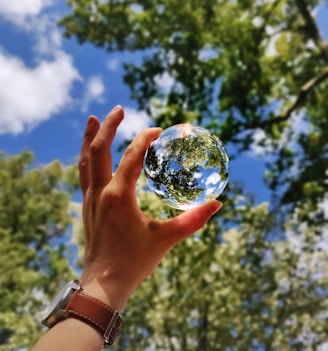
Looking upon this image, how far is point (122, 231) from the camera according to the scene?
6.13 ft

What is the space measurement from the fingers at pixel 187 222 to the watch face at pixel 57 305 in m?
0.41

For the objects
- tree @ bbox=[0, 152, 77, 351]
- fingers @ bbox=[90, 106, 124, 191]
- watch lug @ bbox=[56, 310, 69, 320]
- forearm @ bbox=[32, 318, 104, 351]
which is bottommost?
forearm @ bbox=[32, 318, 104, 351]

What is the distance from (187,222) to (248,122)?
12.7 metres

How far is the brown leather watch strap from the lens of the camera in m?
1.67

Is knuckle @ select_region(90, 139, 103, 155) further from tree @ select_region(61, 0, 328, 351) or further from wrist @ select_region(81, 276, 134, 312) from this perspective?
tree @ select_region(61, 0, 328, 351)

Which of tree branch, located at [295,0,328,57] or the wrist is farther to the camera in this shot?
tree branch, located at [295,0,328,57]

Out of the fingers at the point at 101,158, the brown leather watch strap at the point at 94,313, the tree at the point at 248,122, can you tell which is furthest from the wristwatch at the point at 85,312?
the tree at the point at 248,122

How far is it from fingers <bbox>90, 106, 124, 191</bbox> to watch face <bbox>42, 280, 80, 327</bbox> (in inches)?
17.1

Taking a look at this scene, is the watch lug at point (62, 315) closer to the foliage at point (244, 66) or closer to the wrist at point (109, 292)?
the wrist at point (109, 292)

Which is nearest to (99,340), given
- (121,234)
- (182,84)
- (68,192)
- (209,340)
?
(121,234)

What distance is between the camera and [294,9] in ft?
49.4

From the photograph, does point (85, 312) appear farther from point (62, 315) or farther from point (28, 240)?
point (28, 240)

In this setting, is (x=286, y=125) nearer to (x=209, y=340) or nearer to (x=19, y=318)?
(x=209, y=340)

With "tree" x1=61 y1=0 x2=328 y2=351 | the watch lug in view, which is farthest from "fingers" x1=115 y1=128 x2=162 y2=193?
"tree" x1=61 y1=0 x2=328 y2=351
